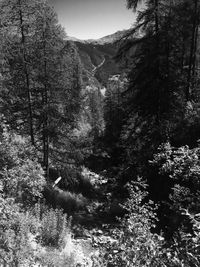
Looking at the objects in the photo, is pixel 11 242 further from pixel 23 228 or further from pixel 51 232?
pixel 51 232

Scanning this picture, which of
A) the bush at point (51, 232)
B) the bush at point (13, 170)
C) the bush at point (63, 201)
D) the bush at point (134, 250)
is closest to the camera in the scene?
the bush at point (134, 250)

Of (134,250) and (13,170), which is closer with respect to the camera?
(134,250)

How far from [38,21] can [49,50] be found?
5.25 feet

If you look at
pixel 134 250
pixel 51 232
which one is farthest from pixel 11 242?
pixel 134 250

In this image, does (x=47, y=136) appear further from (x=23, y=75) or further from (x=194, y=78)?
(x=194, y=78)

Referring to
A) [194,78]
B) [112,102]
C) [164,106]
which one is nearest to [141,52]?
[164,106]

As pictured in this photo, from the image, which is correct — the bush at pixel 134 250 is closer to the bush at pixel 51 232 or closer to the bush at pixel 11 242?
the bush at pixel 11 242

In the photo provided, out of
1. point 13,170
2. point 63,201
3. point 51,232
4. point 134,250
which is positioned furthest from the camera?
point 63,201

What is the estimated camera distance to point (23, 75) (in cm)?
1487

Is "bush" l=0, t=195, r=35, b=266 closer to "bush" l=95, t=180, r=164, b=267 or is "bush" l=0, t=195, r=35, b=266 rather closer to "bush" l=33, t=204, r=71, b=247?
"bush" l=33, t=204, r=71, b=247

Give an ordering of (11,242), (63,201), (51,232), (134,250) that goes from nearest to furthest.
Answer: (134,250) < (11,242) < (51,232) < (63,201)

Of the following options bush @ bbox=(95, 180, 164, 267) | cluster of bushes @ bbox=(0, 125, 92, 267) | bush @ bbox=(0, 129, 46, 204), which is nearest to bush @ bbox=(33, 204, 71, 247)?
cluster of bushes @ bbox=(0, 125, 92, 267)

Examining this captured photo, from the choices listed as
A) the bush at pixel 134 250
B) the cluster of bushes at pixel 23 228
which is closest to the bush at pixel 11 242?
the cluster of bushes at pixel 23 228

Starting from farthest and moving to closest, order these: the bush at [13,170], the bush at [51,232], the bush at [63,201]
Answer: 1. the bush at [63,201]
2. the bush at [51,232]
3. the bush at [13,170]
